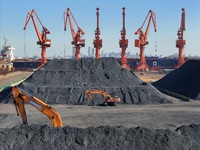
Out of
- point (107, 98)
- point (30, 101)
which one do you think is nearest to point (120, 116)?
point (107, 98)

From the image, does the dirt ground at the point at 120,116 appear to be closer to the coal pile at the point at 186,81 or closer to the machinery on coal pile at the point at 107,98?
the machinery on coal pile at the point at 107,98

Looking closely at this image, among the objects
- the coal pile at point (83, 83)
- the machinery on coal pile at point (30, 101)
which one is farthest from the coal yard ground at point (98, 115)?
the machinery on coal pile at point (30, 101)

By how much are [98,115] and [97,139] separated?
36.6 ft

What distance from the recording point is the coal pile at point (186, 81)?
38959mm

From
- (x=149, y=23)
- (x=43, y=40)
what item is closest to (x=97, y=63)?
(x=43, y=40)

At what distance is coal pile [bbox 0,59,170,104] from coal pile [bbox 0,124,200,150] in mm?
16405

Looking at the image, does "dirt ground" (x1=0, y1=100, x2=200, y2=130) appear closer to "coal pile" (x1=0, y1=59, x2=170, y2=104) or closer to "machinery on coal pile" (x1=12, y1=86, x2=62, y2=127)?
"coal pile" (x1=0, y1=59, x2=170, y2=104)

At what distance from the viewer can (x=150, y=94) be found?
3447cm

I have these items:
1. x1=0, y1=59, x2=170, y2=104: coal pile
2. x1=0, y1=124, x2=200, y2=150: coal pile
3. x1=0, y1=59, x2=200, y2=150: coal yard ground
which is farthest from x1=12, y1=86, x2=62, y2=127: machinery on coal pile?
x1=0, y1=59, x2=170, y2=104: coal pile

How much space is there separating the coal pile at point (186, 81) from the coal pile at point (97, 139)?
22410 millimetres

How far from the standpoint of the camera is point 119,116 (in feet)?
86.6

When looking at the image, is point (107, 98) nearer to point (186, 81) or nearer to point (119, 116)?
point (119, 116)

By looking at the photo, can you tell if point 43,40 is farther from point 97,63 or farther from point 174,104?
point 174,104

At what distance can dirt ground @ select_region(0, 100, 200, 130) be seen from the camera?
77.7 feet
